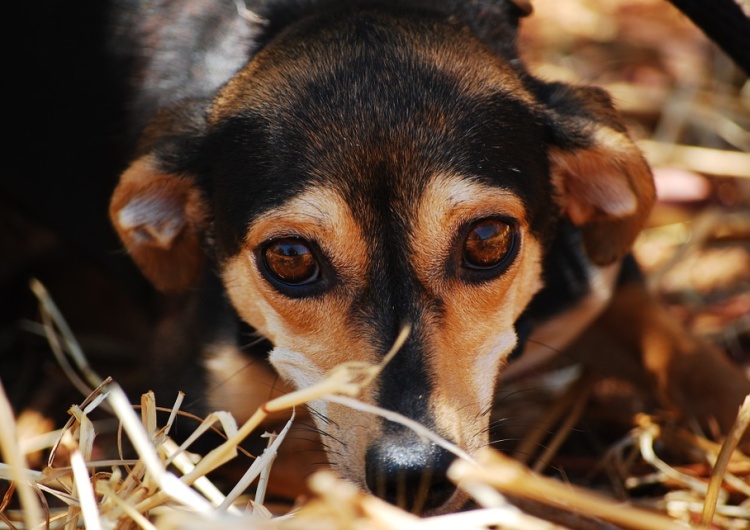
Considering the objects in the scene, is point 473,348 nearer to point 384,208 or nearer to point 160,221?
point 384,208

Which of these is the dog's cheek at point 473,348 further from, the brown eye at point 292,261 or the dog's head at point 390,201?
the brown eye at point 292,261

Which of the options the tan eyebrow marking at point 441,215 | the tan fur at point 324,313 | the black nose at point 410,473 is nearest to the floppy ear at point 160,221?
the tan fur at point 324,313

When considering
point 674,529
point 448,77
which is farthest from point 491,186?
point 674,529

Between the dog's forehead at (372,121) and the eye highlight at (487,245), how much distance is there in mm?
125

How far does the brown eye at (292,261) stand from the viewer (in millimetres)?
2955

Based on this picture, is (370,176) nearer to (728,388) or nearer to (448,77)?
(448,77)

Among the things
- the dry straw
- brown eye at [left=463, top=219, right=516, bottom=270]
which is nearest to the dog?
brown eye at [left=463, top=219, right=516, bottom=270]

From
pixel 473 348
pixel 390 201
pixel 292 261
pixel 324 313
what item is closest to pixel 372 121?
pixel 390 201

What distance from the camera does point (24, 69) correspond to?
446 centimetres

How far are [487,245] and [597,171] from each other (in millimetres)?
640

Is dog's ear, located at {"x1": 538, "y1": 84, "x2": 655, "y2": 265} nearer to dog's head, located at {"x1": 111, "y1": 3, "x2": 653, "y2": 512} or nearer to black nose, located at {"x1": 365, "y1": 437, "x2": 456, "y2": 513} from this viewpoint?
dog's head, located at {"x1": 111, "y1": 3, "x2": 653, "y2": 512}

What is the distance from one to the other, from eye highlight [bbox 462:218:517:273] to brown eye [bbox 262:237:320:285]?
1.51 feet

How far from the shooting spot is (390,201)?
288 centimetres

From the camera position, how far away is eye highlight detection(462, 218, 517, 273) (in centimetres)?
295
